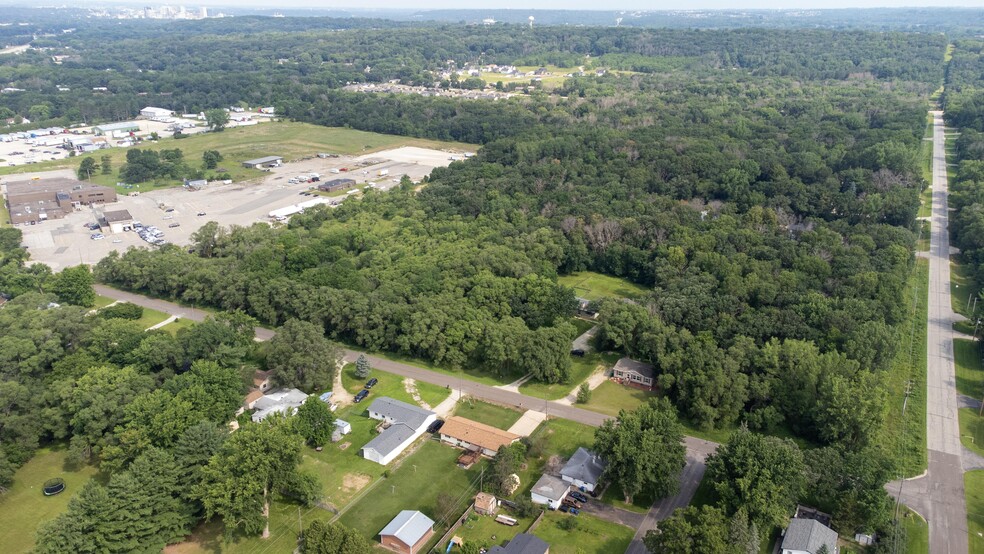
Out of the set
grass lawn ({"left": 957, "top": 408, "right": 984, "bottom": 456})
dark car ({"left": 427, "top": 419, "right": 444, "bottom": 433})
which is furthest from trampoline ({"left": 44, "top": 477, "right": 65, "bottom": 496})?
grass lawn ({"left": 957, "top": 408, "right": 984, "bottom": 456})

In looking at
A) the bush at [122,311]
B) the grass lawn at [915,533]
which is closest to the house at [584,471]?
the grass lawn at [915,533]

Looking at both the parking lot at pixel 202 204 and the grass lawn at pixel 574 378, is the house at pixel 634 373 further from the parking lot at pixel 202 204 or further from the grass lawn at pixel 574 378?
the parking lot at pixel 202 204

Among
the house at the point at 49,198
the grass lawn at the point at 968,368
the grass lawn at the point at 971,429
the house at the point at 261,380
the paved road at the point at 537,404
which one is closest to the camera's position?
the paved road at the point at 537,404

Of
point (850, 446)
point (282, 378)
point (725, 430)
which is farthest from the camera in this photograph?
point (282, 378)

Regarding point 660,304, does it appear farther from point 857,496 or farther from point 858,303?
point 857,496

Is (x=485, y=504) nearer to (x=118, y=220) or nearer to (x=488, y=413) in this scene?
(x=488, y=413)

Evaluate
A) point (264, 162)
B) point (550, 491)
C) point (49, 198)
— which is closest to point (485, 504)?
point (550, 491)

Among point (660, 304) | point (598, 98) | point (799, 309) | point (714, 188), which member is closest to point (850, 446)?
point (799, 309)
